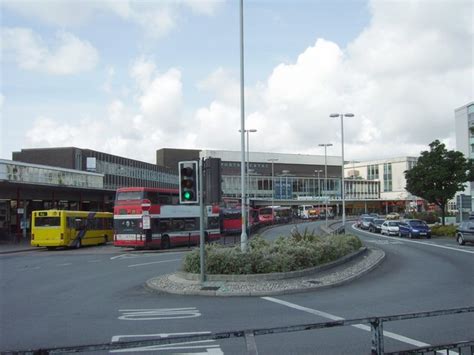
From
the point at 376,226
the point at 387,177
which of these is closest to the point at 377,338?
the point at 376,226

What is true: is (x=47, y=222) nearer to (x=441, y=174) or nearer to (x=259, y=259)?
(x=259, y=259)

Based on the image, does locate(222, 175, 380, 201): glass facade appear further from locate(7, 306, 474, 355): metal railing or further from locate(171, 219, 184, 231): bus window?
locate(7, 306, 474, 355): metal railing

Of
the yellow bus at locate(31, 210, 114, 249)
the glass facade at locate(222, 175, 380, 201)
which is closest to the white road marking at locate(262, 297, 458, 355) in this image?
the yellow bus at locate(31, 210, 114, 249)

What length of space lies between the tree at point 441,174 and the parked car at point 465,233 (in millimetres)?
9031

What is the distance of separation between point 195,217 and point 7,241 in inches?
699

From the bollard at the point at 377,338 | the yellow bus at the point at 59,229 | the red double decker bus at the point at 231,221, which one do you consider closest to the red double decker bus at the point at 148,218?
the yellow bus at the point at 59,229

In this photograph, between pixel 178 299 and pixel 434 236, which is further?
pixel 434 236

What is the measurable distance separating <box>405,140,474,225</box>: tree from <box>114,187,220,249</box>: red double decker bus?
68.7 feet

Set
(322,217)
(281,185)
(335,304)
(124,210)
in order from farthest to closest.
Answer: (322,217) → (281,185) → (124,210) → (335,304)

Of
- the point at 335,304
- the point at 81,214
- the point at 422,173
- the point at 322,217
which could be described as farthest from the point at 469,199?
the point at 322,217

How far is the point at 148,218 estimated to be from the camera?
3073 cm

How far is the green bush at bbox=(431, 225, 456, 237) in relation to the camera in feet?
143

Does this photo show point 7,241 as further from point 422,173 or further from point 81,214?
point 422,173

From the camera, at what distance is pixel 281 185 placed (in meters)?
79.6
